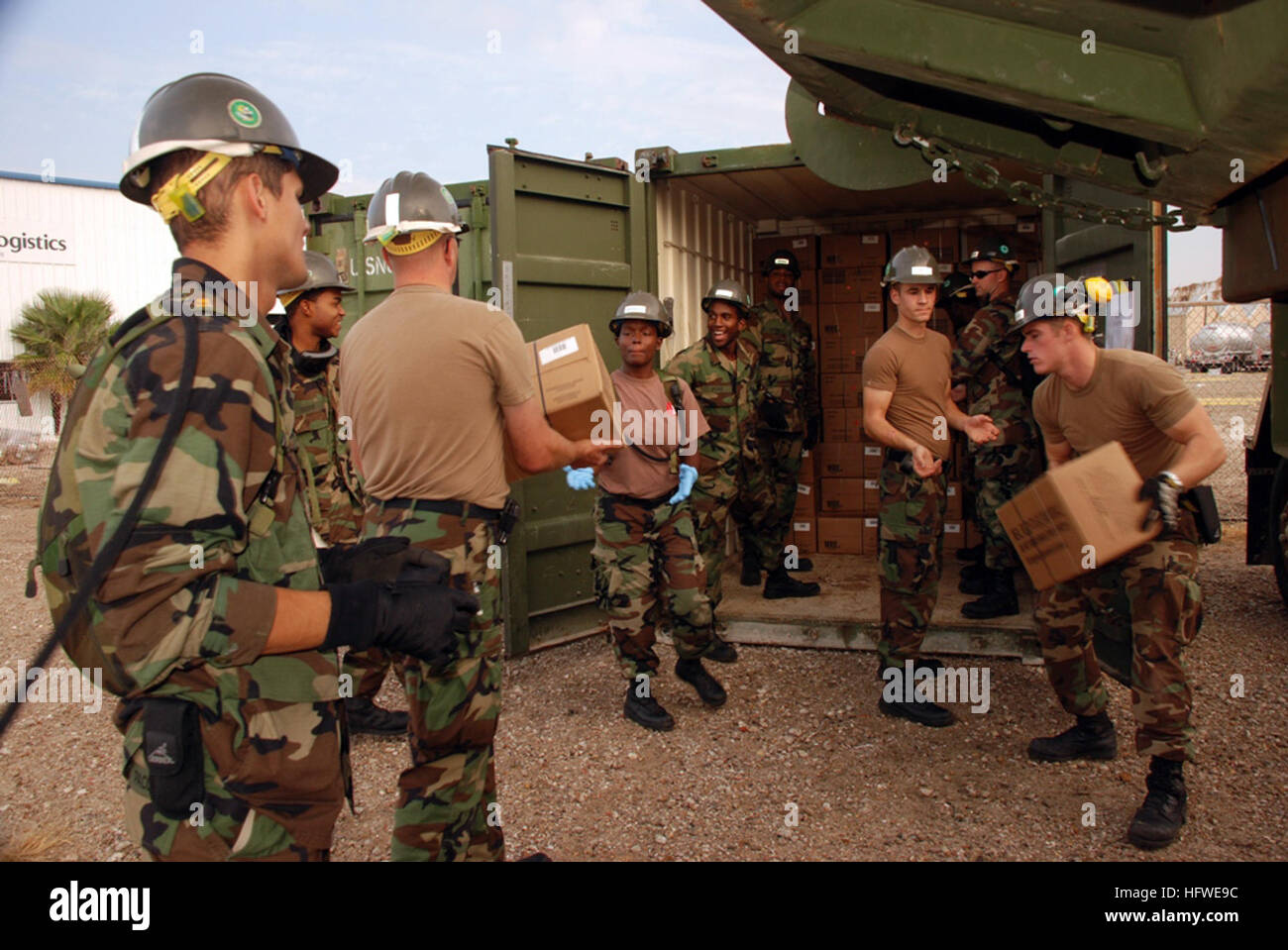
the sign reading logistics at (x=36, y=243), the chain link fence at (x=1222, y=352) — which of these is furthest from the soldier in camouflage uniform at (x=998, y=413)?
Result: the sign reading logistics at (x=36, y=243)

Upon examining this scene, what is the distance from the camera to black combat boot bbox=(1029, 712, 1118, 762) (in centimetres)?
388

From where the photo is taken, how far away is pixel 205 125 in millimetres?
1583

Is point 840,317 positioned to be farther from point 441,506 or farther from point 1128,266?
point 441,506

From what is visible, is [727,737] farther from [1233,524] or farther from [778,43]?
[1233,524]

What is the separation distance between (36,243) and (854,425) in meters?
26.8

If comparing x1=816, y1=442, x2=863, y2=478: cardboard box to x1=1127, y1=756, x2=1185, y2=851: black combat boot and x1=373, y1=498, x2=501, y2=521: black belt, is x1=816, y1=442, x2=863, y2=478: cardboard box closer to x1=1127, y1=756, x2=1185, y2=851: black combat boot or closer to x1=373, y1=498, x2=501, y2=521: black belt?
x1=1127, y1=756, x2=1185, y2=851: black combat boot

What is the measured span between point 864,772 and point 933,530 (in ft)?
4.13

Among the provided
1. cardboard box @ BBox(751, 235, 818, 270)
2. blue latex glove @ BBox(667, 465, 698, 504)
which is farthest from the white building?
blue latex glove @ BBox(667, 465, 698, 504)

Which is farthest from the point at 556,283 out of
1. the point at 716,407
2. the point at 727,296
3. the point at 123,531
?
the point at 123,531

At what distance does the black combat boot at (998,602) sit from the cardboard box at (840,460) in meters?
1.96

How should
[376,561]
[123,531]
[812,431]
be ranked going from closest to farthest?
[123,531] → [376,561] → [812,431]

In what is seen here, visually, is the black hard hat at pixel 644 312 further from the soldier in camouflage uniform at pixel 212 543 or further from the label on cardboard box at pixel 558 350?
the soldier in camouflage uniform at pixel 212 543

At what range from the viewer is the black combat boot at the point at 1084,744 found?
3.88m

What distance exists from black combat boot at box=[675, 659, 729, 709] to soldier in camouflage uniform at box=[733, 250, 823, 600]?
1.36m
